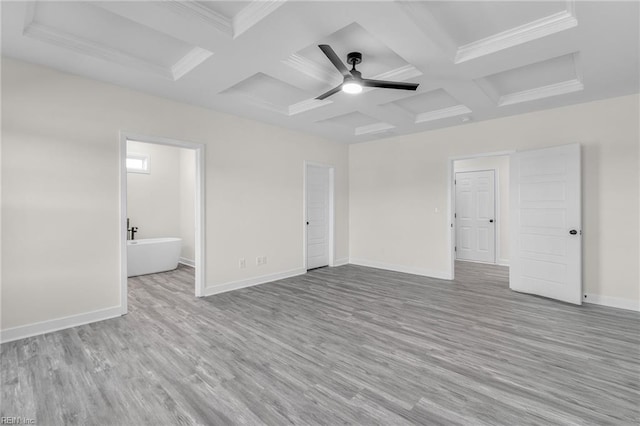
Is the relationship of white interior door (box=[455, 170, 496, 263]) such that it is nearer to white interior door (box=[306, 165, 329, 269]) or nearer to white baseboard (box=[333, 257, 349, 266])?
white baseboard (box=[333, 257, 349, 266])

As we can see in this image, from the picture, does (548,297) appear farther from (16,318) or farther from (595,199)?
(16,318)

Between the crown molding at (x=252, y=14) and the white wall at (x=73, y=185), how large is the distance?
6.48 ft

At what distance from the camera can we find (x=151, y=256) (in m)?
5.64

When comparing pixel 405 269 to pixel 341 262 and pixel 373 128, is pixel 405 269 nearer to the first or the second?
pixel 341 262

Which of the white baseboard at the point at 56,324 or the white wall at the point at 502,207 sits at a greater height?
the white wall at the point at 502,207

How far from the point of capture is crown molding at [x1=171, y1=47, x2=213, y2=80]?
2.87 m

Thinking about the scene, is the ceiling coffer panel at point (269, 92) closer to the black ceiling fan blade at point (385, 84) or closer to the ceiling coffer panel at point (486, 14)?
the black ceiling fan blade at point (385, 84)

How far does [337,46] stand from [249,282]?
360cm

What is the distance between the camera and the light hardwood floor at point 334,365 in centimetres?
186

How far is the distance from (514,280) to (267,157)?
4.39 m

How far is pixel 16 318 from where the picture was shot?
→ 2.87 metres

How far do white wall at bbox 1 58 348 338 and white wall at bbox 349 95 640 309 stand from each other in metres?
3.03

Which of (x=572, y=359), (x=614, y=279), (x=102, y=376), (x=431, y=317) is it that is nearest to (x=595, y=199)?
(x=614, y=279)

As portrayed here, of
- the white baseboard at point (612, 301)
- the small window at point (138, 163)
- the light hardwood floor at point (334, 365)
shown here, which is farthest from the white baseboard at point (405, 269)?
the small window at point (138, 163)
